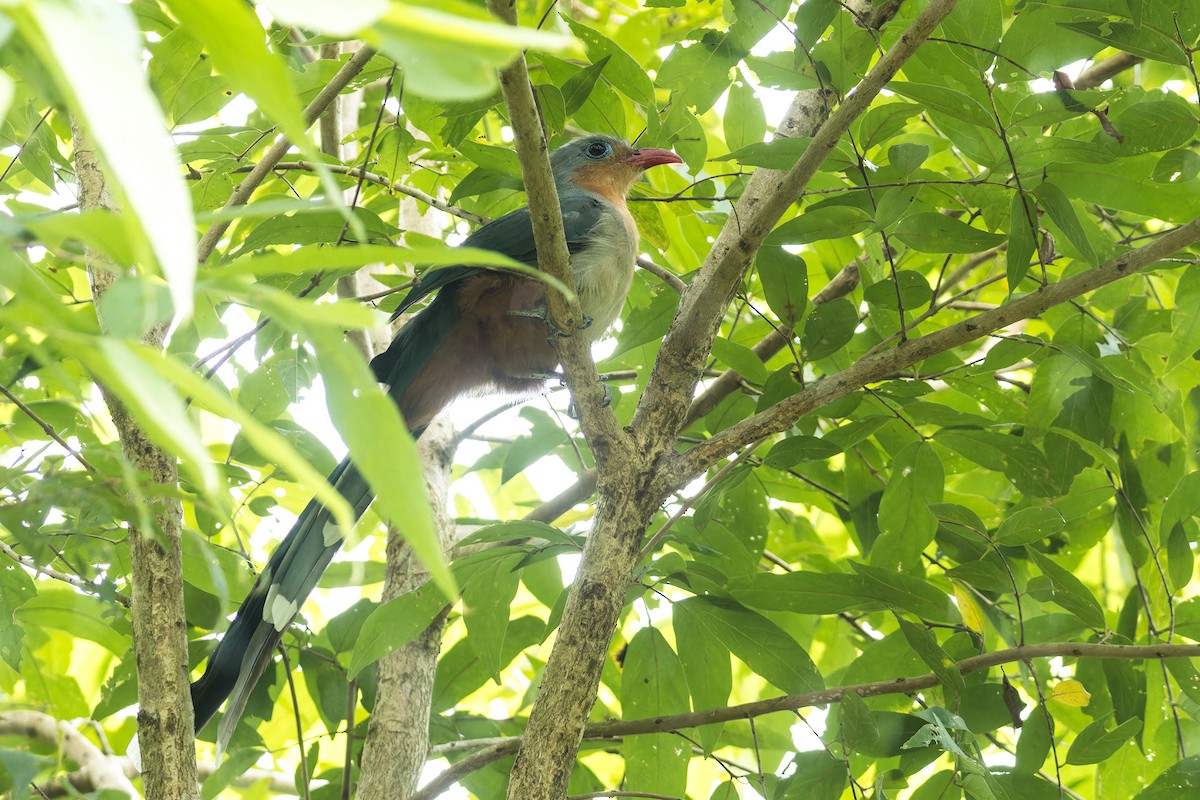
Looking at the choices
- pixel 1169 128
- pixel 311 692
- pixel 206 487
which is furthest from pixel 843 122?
pixel 311 692

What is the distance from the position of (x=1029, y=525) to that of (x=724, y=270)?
2.76ft

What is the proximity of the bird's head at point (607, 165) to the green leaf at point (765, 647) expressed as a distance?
2058mm

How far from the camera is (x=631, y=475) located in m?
2.19

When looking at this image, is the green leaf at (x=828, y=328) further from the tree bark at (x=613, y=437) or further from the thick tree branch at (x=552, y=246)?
the thick tree branch at (x=552, y=246)

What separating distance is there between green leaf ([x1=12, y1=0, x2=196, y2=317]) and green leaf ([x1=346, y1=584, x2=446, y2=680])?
5.87ft

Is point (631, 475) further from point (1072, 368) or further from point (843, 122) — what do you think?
point (1072, 368)

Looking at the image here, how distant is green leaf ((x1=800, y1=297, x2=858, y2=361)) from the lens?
2307 millimetres

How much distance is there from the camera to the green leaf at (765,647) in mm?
2256

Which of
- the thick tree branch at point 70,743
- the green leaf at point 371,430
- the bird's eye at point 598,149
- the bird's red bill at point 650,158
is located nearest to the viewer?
the green leaf at point 371,430

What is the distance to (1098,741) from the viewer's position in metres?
2.12

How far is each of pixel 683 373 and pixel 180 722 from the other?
1.24 m

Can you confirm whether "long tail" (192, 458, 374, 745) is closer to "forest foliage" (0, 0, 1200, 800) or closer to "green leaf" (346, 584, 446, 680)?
"forest foliage" (0, 0, 1200, 800)

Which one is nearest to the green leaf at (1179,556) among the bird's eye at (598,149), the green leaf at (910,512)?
the green leaf at (910,512)

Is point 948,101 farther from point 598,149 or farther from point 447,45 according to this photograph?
point 598,149
